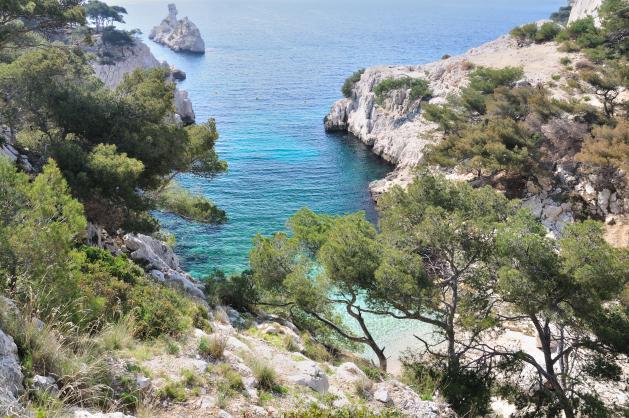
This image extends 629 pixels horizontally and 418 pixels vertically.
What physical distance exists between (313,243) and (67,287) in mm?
11068

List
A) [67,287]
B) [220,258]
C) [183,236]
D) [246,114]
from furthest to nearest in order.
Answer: [246,114] < [183,236] < [220,258] < [67,287]

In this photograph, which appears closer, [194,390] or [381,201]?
[194,390]

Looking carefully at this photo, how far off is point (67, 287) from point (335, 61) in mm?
106807

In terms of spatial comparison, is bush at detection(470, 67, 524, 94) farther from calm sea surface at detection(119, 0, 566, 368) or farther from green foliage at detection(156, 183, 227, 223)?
green foliage at detection(156, 183, 227, 223)

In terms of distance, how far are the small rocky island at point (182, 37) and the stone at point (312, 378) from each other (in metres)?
124

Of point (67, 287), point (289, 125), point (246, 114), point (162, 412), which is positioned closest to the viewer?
point (162, 412)

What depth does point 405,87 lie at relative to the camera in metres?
57.8

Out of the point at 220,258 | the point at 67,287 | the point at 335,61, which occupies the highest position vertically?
the point at 335,61

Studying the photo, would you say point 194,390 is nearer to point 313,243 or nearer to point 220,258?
point 313,243

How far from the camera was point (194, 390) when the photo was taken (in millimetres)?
9508

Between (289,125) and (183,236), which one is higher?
(289,125)

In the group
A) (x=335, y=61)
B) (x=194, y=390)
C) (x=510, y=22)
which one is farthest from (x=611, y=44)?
(x=510, y=22)

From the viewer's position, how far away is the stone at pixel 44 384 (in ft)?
24.0

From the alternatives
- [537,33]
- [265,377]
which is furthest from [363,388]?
[537,33]
